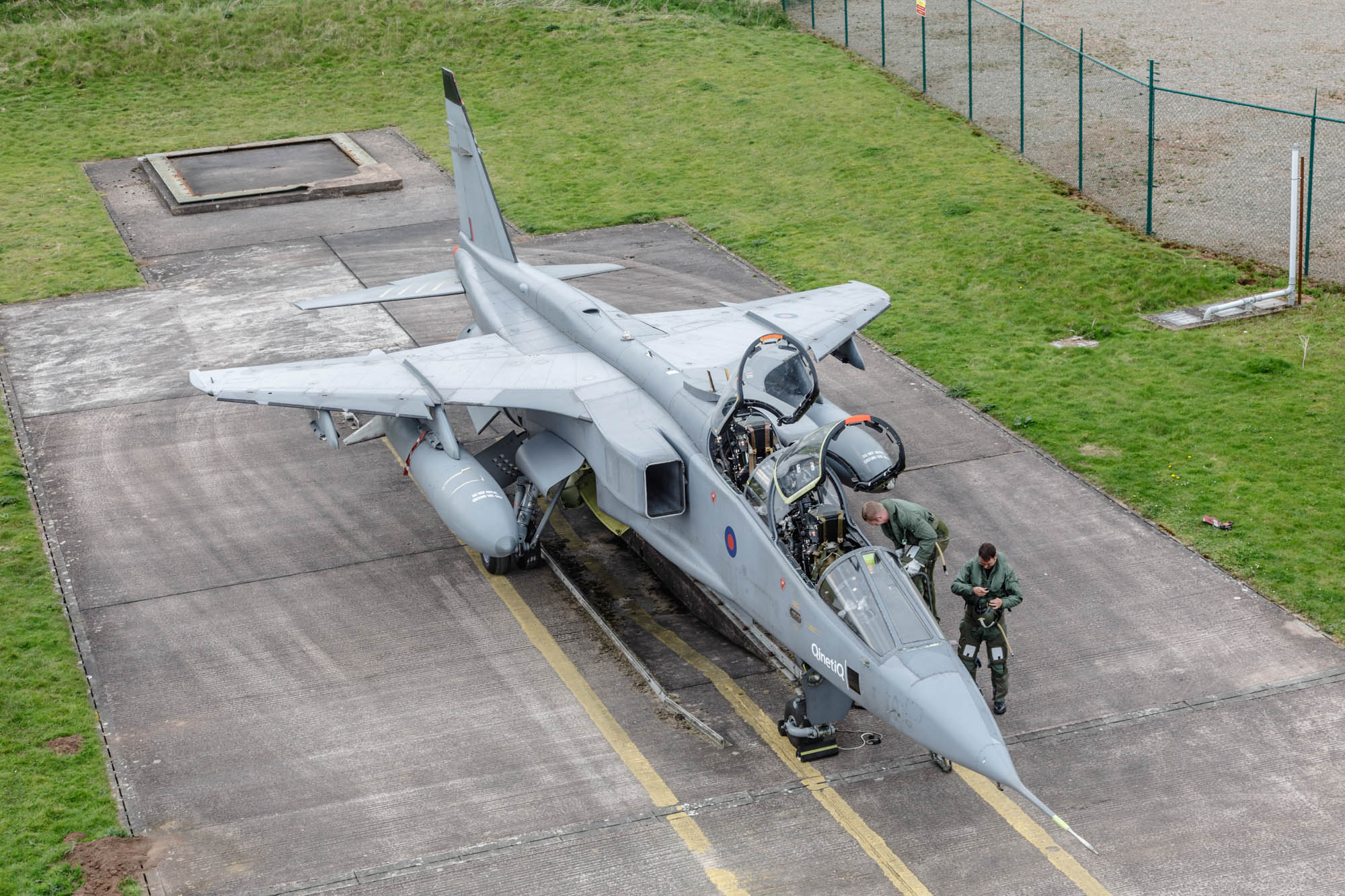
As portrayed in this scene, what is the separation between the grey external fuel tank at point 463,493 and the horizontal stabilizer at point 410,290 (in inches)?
149

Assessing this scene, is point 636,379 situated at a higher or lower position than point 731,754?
higher

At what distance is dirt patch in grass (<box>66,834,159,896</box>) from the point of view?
11.4m

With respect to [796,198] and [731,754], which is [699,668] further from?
[796,198]

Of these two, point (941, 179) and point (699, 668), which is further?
point (941, 179)

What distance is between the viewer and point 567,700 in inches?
547

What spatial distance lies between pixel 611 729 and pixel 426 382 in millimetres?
5401

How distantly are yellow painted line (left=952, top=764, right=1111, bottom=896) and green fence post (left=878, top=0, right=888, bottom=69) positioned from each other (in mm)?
29278

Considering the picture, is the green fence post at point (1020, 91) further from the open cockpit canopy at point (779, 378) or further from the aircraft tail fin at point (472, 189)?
the open cockpit canopy at point (779, 378)

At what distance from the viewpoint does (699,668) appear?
47.1ft

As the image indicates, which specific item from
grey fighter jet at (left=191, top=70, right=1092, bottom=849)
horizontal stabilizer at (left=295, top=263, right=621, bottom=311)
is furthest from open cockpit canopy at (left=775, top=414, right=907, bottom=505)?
horizontal stabilizer at (left=295, top=263, right=621, bottom=311)

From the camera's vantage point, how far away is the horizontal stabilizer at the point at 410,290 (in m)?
19.9

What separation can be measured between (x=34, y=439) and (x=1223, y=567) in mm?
16726

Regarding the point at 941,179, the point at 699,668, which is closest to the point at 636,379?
the point at 699,668

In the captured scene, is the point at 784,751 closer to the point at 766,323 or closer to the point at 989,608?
the point at 989,608
